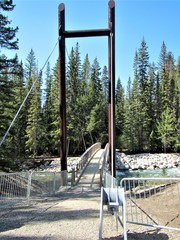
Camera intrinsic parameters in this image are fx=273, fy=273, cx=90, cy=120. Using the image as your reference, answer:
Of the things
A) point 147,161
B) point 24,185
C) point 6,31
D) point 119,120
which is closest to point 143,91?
point 119,120

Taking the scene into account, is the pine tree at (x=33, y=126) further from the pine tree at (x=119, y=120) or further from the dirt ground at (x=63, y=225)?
the dirt ground at (x=63, y=225)

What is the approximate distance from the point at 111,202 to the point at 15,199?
380cm

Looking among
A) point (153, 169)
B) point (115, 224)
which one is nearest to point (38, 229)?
point (115, 224)

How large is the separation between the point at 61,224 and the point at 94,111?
38.2 meters

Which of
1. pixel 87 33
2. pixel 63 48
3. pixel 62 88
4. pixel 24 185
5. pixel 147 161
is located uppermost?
pixel 87 33

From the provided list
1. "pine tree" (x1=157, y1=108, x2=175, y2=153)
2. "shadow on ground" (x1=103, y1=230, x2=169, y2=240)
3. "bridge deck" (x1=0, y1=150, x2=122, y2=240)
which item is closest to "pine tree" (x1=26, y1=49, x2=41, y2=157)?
"pine tree" (x1=157, y1=108, x2=175, y2=153)

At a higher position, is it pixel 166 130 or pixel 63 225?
pixel 166 130

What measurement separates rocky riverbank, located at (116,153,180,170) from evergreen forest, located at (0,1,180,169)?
478 centimetres

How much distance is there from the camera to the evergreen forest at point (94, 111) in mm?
38188

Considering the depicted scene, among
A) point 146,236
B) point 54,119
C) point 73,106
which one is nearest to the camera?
point 146,236

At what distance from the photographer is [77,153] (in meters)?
42.0

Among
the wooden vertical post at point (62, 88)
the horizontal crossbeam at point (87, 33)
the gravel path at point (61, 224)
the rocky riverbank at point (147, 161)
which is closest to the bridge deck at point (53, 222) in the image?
the gravel path at point (61, 224)

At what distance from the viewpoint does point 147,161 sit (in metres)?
37.2

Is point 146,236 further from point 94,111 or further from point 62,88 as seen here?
point 94,111
